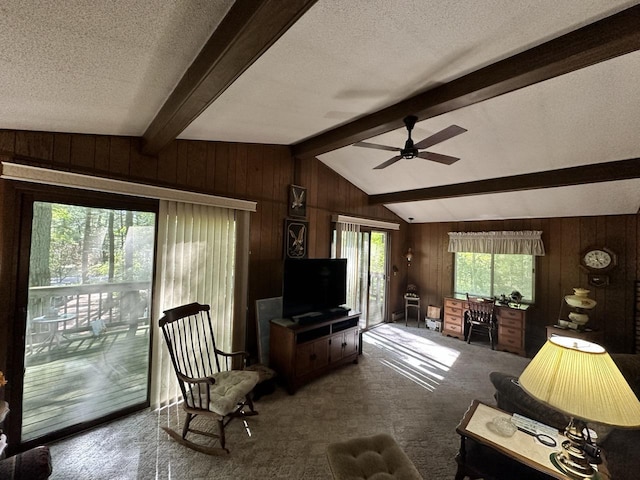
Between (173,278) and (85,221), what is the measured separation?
35.2 inches

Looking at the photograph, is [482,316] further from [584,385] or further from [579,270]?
[584,385]

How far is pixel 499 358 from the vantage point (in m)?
4.30

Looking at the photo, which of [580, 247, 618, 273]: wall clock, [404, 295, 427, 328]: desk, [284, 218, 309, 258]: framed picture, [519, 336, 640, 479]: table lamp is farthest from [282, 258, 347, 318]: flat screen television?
[580, 247, 618, 273]: wall clock

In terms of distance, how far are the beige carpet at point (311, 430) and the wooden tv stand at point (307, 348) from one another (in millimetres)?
158

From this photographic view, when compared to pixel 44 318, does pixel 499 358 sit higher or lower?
→ lower

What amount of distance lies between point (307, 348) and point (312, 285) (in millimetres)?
773

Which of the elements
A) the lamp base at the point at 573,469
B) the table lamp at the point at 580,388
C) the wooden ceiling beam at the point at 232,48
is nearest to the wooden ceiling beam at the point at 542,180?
the table lamp at the point at 580,388

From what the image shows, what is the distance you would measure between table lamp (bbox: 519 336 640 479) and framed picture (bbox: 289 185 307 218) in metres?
3.18

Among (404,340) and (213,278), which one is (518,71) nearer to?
(213,278)

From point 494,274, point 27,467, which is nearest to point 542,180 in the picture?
point 494,274

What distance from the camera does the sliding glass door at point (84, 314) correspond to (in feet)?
7.18

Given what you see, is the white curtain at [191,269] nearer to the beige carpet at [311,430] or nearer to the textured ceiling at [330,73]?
the beige carpet at [311,430]

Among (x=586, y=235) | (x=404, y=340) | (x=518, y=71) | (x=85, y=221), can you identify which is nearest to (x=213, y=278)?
(x=85, y=221)

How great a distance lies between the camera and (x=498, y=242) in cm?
525
